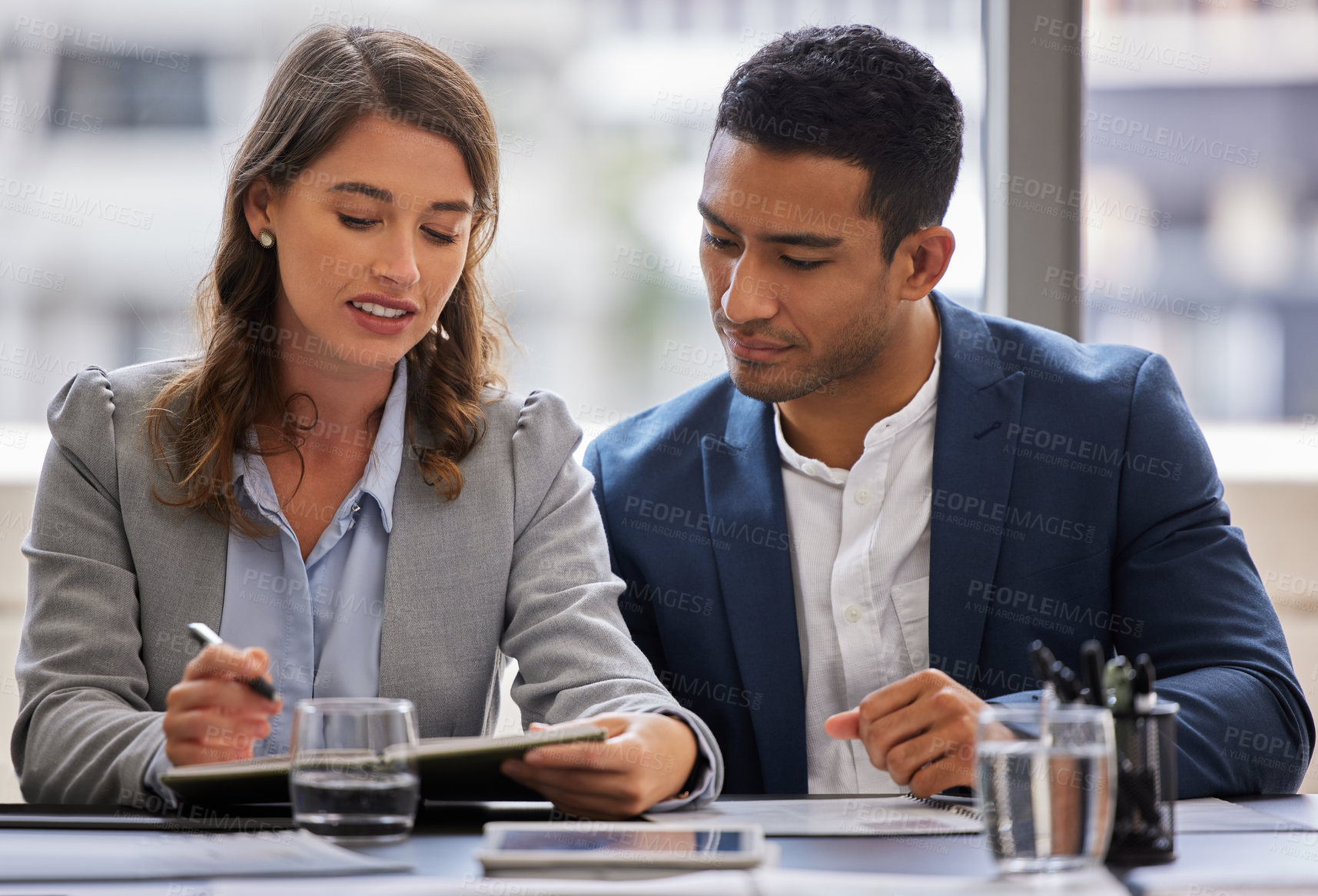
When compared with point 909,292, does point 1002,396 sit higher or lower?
lower

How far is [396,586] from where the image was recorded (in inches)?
58.1

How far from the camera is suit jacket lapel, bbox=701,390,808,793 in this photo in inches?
65.6

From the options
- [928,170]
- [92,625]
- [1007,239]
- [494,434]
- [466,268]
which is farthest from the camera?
[1007,239]

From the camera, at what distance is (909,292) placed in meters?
1.83

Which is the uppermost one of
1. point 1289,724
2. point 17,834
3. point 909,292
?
point 909,292

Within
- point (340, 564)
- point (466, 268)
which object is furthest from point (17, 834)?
point (466, 268)

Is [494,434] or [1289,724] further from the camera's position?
[494,434]

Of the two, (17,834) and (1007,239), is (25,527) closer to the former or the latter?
(17,834)

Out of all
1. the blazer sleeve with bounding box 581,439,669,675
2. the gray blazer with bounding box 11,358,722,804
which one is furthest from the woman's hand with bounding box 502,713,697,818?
the blazer sleeve with bounding box 581,439,669,675

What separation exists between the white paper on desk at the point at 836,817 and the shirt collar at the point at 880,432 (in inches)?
25.0

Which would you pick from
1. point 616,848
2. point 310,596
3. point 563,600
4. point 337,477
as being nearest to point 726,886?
point 616,848

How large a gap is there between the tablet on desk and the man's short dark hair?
41.3 inches

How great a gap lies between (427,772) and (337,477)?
64 centimetres

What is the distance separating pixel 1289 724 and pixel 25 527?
222 cm
